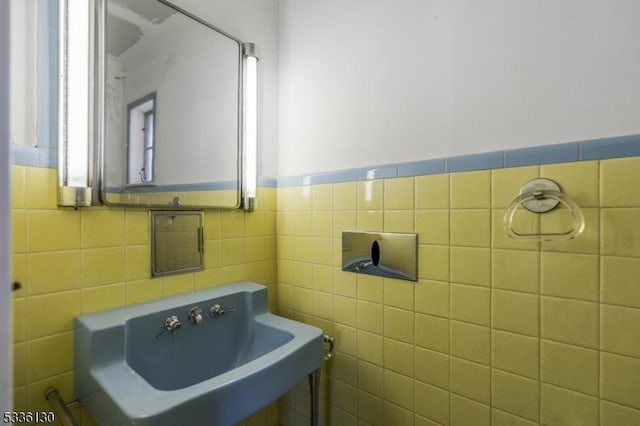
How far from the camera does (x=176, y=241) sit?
3.77 feet

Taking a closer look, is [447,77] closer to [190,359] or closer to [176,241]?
[176,241]

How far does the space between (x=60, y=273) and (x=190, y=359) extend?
486 mm

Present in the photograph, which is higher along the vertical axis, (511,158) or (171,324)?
(511,158)

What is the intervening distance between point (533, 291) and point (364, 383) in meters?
0.69

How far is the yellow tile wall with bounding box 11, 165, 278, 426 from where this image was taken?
2.71 ft

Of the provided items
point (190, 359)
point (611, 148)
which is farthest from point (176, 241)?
point (611, 148)

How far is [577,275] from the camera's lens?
79 cm

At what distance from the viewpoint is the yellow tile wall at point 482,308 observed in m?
0.75

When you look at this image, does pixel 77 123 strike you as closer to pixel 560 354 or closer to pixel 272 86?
pixel 272 86

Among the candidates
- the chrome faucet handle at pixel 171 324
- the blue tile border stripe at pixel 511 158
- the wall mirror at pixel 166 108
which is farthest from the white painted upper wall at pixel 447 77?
the chrome faucet handle at pixel 171 324

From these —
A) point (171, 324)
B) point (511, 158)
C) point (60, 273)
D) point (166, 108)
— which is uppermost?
point (166, 108)

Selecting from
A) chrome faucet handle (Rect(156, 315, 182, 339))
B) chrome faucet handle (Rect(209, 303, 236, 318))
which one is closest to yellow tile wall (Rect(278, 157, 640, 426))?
chrome faucet handle (Rect(209, 303, 236, 318))

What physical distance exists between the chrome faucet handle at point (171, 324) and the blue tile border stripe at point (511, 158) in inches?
30.4

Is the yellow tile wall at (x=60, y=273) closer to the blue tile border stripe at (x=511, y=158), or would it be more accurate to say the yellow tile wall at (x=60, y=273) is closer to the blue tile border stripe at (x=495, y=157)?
the blue tile border stripe at (x=495, y=157)
